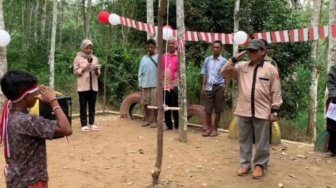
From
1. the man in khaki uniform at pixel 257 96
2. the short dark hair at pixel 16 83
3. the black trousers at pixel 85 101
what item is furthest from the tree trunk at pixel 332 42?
the short dark hair at pixel 16 83

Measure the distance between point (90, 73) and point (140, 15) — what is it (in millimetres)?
4919

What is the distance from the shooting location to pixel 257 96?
4.59 m

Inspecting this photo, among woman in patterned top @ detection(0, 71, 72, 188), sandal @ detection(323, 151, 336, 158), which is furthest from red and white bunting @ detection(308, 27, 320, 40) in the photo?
woman in patterned top @ detection(0, 71, 72, 188)

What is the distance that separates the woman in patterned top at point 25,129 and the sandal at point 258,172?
279 centimetres

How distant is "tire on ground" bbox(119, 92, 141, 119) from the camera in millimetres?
8297

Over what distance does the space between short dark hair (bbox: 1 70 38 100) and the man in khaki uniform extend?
2.72m

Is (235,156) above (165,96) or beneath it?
beneath

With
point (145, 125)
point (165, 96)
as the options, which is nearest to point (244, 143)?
point (165, 96)

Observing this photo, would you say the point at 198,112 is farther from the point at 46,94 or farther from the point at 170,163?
the point at 46,94

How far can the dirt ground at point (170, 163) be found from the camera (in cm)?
467

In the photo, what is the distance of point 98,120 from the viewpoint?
845cm

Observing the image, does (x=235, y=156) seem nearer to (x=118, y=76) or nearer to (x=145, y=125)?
(x=145, y=125)

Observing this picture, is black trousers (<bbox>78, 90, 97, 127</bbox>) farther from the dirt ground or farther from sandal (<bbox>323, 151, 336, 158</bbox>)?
sandal (<bbox>323, 151, 336, 158</bbox>)

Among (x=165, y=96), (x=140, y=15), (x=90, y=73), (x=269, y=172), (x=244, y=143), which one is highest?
(x=140, y=15)
